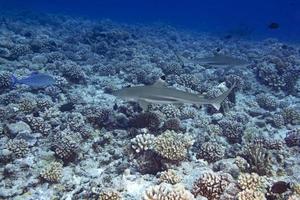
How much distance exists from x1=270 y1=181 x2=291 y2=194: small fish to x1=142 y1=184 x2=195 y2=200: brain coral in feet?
5.67

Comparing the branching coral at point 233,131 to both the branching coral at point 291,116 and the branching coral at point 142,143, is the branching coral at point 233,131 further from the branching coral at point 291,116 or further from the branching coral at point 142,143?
the branching coral at point 142,143

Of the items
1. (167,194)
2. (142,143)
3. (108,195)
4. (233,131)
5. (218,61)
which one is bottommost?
(108,195)

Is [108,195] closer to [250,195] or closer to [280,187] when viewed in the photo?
[250,195]

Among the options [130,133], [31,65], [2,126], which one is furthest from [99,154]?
[31,65]

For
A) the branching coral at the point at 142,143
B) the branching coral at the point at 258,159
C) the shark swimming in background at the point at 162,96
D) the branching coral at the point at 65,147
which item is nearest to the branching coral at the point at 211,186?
the branching coral at the point at 258,159

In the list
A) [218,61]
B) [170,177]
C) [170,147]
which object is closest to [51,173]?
[170,177]

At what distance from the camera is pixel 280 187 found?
7.09 m

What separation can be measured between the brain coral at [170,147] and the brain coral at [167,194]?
144cm

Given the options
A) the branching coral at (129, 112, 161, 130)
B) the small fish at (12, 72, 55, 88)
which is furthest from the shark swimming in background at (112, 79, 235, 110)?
the small fish at (12, 72, 55, 88)

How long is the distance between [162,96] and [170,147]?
51.9 inches

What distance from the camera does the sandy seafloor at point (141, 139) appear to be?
24.4ft

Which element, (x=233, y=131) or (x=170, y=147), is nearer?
(x=170, y=147)

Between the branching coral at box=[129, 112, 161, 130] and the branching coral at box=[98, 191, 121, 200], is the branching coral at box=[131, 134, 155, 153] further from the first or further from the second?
the branching coral at box=[98, 191, 121, 200]

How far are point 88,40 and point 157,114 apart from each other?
13.0 meters
